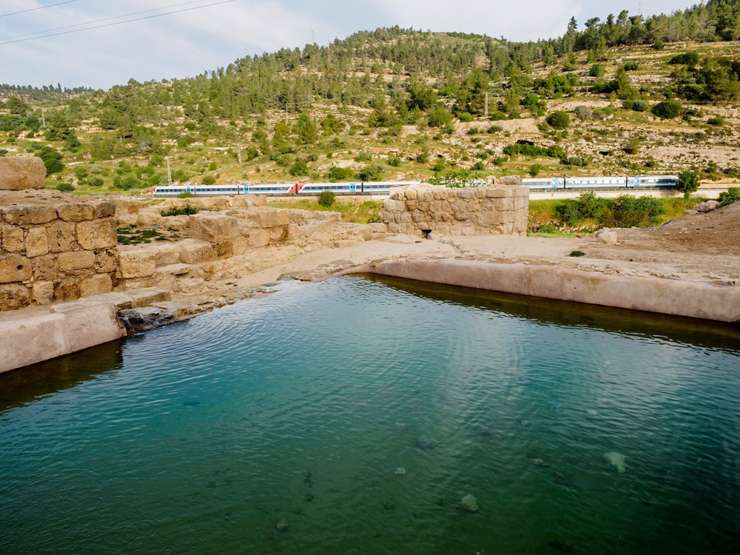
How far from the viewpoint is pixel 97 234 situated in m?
8.21

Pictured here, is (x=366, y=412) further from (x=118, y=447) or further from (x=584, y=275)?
(x=584, y=275)

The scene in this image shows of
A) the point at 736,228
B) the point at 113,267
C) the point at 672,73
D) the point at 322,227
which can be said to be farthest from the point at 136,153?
the point at 672,73

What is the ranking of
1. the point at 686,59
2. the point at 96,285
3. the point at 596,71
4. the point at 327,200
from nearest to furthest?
the point at 96,285 → the point at 327,200 → the point at 686,59 → the point at 596,71

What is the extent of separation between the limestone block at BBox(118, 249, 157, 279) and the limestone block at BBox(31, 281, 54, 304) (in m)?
1.16

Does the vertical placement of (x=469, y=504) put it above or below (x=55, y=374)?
below

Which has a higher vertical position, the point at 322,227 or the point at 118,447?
the point at 322,227

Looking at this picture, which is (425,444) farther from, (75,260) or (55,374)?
(75,260)

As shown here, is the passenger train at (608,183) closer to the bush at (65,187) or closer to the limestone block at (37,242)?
the limestone block at (37,242)

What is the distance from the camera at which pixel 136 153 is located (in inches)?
2119

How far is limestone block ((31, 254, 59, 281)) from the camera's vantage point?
7500 mm

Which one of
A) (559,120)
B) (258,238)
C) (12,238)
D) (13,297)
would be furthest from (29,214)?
(559,120)

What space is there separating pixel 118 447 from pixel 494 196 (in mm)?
11197

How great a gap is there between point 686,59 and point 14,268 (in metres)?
84.5

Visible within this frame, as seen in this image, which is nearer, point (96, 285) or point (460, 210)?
point (96, 285)
